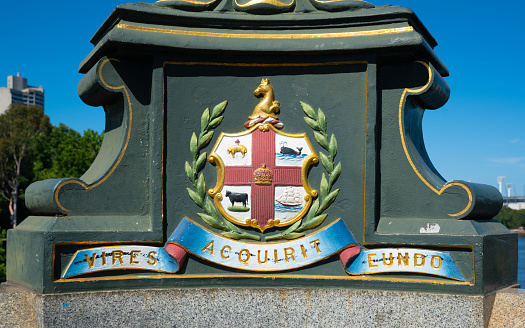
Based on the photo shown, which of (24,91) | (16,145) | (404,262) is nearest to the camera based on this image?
(404,262)

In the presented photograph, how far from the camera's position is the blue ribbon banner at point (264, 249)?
6.04m

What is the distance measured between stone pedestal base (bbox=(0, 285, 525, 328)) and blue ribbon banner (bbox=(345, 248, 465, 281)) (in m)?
0.20

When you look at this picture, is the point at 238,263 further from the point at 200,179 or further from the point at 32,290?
the point at 32,290

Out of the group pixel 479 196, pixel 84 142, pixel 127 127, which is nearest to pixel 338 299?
pixel 479 196

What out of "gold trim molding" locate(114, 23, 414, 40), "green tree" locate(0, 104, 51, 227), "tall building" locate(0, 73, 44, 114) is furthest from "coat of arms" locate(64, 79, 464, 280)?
"tall building" locate(0, 73, 44, 114)

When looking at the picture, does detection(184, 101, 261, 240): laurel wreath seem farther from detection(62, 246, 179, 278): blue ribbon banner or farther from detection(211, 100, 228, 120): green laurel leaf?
detection(62, 246, 179, 278): blue ribbon banner

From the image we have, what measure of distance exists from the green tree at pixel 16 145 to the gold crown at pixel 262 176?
112 feet

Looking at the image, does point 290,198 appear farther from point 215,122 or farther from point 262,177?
point 215,122

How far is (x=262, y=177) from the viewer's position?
20.0 feet

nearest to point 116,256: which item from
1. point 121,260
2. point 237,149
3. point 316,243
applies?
point 121,260

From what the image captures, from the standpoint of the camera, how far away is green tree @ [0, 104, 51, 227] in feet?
125

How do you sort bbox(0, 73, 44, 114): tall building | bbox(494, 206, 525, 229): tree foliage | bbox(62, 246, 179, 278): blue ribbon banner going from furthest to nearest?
bbox(0, 73, 44, 114): tall building → bbox(494, 206, 525, 229): tree foliage → bbox(62, 246, 179, 278): blue ribbon banner

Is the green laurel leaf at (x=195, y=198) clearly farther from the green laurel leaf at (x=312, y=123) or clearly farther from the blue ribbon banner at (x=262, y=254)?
the green laurel leaf at (x=312, y=123)

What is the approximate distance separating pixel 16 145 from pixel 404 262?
3653 centimetres
